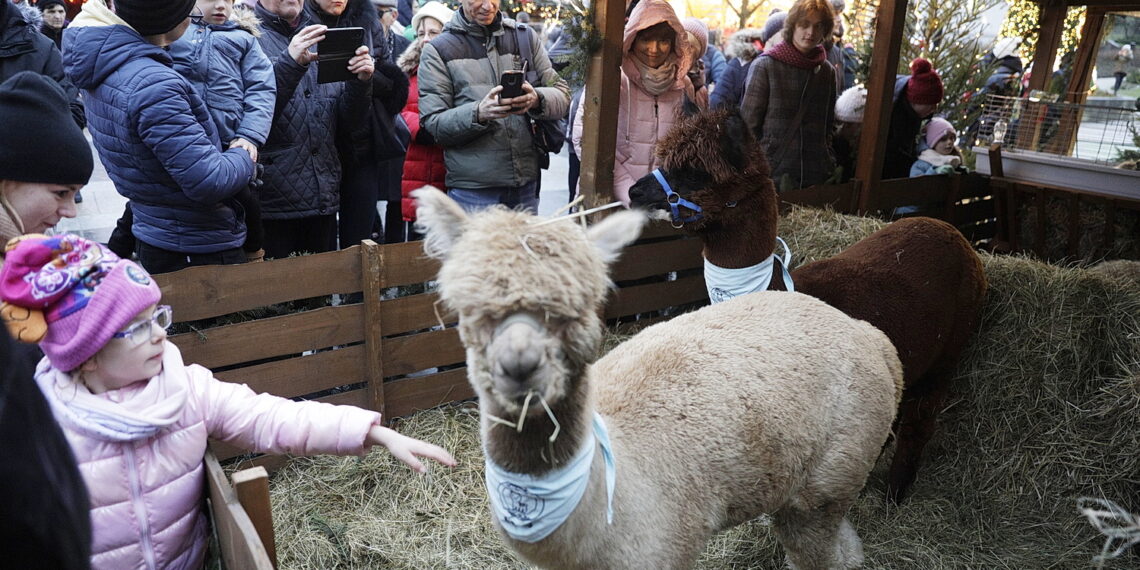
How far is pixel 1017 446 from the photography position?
3.56 m

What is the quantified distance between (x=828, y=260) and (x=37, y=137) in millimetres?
3003

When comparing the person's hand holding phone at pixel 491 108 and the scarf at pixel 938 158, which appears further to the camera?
the scarf at pixel 938 158

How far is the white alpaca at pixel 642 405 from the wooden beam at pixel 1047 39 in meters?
5.95

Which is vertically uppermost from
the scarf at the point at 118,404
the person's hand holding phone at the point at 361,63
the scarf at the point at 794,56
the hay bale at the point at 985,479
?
the scarf at the point at 794,56

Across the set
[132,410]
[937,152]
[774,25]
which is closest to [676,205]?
[132,410]

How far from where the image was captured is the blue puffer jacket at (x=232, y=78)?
11.1ft

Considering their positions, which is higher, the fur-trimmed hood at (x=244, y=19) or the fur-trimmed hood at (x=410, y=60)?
the fur-trimmed hood at (x=244, y=19)

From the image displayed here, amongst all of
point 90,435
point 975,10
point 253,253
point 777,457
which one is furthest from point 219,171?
point 975,10

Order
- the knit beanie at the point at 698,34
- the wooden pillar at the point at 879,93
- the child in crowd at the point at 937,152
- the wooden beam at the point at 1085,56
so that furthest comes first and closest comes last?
1. the wooden beam at the point at 1085,56
2. the child in crowd at the point at 937,152
3. the knit beanie at the point at 698,34
4. the wooden pillar at the point at 879,93

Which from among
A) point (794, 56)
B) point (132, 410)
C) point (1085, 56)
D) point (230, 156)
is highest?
point (1085, 56)

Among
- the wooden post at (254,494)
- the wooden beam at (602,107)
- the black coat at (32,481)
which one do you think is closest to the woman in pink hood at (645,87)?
the wooden beam at (602,107)

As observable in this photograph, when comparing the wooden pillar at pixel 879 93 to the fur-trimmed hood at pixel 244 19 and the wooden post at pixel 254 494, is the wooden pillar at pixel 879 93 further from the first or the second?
the wooden post at pixel 254 494

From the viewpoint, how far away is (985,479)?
3615 mm

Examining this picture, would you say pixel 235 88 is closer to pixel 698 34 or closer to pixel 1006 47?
pixel 698 34
